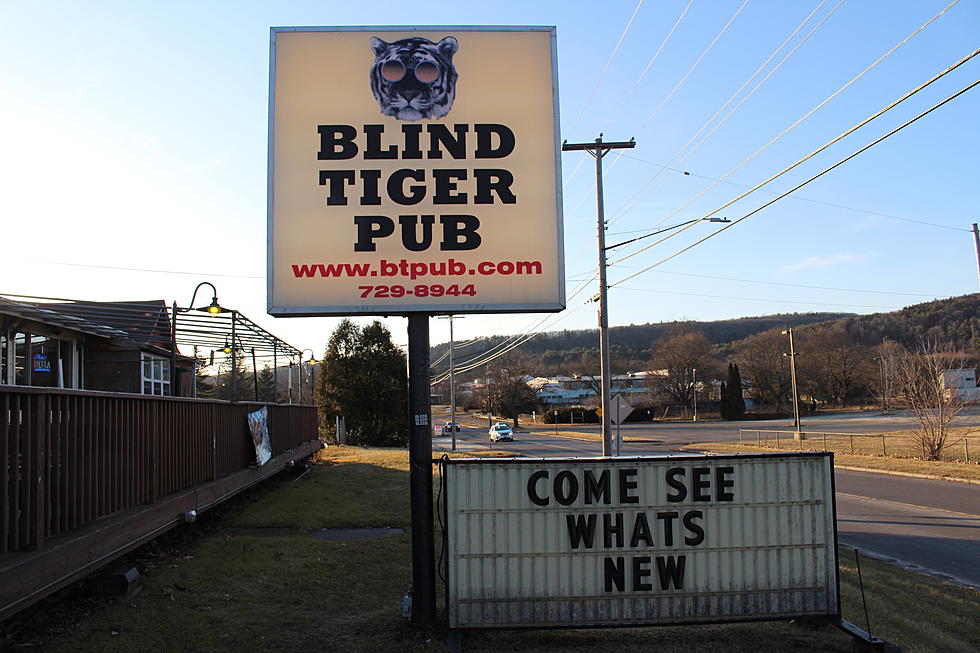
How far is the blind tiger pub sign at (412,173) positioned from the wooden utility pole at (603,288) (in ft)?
54.2

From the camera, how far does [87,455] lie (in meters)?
6.21

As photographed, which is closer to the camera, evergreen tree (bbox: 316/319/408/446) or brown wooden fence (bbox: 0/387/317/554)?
brown wooden fence (bbox: 0/387/317/554)

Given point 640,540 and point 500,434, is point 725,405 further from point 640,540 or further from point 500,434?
point 640,540

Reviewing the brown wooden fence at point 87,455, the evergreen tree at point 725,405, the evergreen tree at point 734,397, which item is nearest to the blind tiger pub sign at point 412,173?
the brown wooden fence at point 87,455

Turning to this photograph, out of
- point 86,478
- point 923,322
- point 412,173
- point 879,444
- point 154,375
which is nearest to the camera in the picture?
point 86,478

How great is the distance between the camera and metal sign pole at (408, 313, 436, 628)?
6.00 metres

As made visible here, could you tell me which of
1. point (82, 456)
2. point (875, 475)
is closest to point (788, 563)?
point (82, 456)

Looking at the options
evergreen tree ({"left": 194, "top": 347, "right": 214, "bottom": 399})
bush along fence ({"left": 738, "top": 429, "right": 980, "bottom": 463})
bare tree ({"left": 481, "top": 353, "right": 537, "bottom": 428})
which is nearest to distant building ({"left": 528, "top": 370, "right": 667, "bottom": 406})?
bare tree ({"left": 481, "top": 353, "right": 537, "bottom": 428})

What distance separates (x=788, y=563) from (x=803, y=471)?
74 cm

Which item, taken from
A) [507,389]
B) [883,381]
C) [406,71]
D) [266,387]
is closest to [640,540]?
[406,71]

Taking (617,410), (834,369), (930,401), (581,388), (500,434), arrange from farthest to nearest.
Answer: (581,388), (834,369), (500,434), (930,401), (617,410)

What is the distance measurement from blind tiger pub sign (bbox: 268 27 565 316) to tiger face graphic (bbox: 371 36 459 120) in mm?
11

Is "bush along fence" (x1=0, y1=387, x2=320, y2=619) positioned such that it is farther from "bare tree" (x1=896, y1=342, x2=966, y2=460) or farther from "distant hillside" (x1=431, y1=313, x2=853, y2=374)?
"distant hillside" (x1=431, y1=313, x2=853, y2=374)

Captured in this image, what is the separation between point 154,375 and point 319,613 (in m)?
16.1
